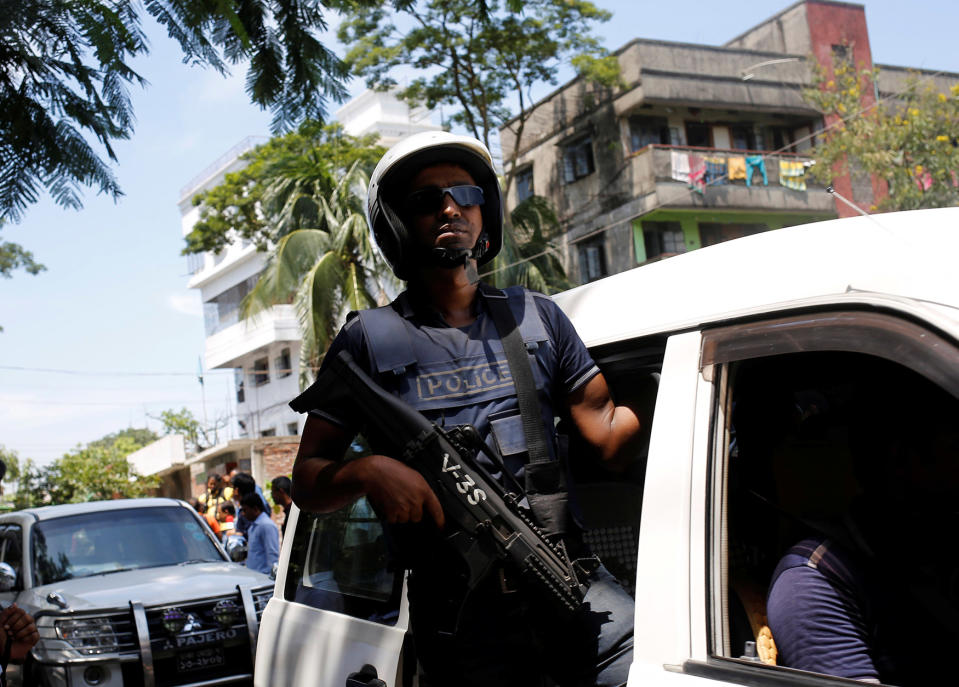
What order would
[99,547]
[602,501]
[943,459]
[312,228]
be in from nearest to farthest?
[943,459]
[602,501]
[99,547]
[312,228]

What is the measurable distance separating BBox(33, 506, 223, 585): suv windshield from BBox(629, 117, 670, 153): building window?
2090 centimetres

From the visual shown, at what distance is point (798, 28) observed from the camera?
30.2m

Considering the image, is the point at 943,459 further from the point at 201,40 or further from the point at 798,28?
the point at 798,28

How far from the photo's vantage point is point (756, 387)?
2072mm

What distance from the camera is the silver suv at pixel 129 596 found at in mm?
6449

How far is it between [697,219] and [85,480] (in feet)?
64.7

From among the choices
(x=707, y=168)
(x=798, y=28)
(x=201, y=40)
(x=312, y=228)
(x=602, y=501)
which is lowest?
(x=602, y=501)

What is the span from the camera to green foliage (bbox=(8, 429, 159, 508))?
98.0 feet

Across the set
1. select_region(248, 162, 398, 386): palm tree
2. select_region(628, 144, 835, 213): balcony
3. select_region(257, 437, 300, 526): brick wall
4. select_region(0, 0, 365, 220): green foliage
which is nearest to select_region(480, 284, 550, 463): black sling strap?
select_region(0, 0, 365, 220): green foliage

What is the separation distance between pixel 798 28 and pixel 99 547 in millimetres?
28309

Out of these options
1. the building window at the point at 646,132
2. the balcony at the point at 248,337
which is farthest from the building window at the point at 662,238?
the balcony at the point at 248,337

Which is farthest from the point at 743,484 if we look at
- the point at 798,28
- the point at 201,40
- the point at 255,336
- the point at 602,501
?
the point at 255,336

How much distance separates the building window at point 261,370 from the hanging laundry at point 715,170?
21.6 m

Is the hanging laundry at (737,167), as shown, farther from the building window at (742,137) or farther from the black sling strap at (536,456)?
the black sling strap at (536,456)
